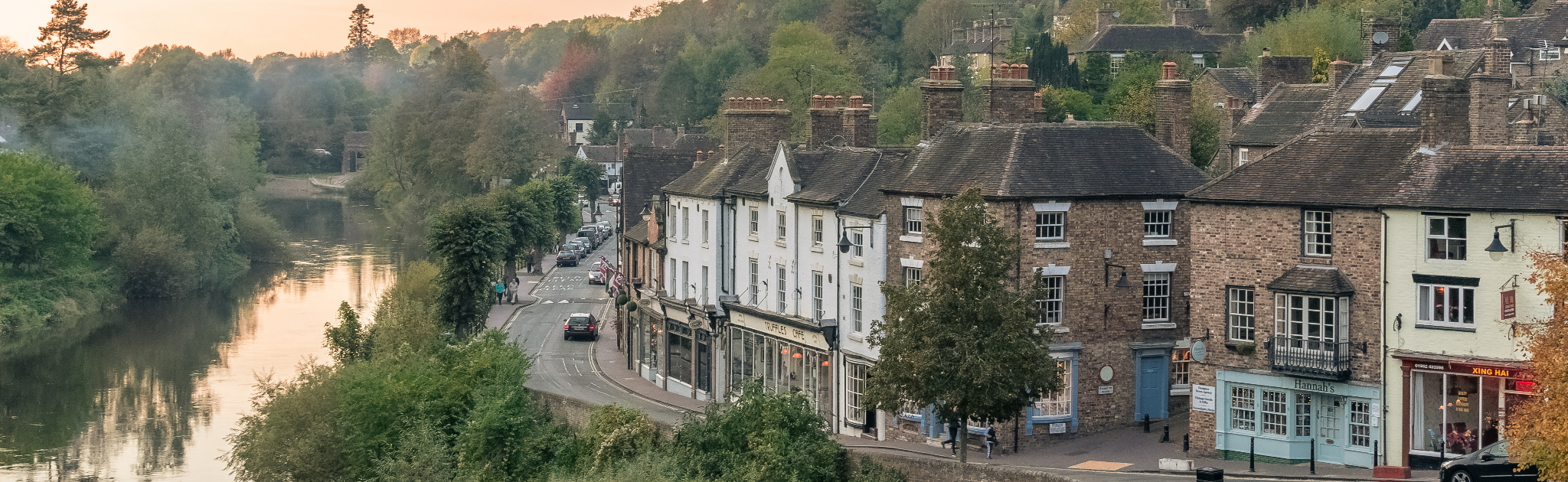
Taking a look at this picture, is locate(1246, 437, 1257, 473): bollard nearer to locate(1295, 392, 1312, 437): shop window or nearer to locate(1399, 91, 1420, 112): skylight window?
locate(1295, 392, 1312, 437): shop window

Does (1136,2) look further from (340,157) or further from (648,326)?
(340,157)

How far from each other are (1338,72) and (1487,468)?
29348mm

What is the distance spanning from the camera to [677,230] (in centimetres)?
5503

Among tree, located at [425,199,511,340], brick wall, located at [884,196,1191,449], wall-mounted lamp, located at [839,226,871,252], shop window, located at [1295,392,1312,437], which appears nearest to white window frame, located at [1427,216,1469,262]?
shop window, located at [1295,392,1312,437]

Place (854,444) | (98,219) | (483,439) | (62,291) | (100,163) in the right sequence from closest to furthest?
(854,444) < (483,439) < (62,291) < (98,219) < (100,163)

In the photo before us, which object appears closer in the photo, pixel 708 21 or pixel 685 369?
pixel 685 369

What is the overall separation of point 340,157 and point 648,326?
14396cm

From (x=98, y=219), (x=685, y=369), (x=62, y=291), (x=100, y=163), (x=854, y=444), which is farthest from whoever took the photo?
(x=100, y=163)

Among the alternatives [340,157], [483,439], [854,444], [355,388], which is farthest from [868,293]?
[340,157]

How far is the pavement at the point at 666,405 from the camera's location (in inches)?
1347

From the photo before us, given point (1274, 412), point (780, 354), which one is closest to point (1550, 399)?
point (1274, 412)

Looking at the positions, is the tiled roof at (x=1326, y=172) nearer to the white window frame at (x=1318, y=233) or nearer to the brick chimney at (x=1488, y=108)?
the white window frame at (x=1318, y=233)

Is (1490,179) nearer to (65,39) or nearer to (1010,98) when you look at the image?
(1010,98)

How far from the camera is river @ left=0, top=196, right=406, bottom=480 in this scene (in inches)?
2087
